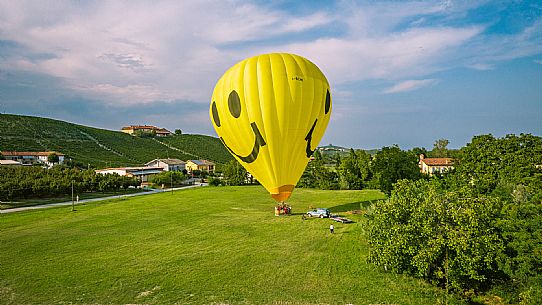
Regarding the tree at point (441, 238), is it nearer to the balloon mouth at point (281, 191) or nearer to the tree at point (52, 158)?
the balloon mouth at point (281, 191)

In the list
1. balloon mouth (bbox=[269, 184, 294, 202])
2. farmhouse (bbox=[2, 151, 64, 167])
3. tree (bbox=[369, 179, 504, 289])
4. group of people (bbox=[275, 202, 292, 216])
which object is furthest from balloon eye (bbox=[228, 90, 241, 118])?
farmhouse (bbox=[2, 151, 64, 167])

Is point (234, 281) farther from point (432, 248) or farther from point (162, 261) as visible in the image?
point (432, 248)

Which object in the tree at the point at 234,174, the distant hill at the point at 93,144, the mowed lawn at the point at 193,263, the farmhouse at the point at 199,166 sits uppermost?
the distant hill at the point at 93,144

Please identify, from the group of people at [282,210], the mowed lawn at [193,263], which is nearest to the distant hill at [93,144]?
the mowed lawn at [193,263]

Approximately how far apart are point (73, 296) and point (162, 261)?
4125 millimetres

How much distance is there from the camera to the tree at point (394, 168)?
99.8ft

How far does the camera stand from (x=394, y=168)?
3083 centimetres

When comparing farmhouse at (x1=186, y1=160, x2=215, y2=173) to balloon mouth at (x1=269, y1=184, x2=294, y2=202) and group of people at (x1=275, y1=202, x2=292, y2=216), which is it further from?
balloon mouth at (x1=269, y1=184, x2=294, y2=202)

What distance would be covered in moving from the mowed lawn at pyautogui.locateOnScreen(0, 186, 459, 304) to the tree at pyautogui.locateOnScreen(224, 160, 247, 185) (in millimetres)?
26722

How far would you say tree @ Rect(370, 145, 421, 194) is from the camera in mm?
30406

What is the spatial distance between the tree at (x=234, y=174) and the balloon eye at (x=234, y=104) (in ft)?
123

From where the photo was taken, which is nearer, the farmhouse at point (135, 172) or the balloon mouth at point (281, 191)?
the balloon mouth at point (281, 191)

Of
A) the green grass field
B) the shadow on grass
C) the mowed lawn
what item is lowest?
the mowed lawn

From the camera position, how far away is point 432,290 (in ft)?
42.3
